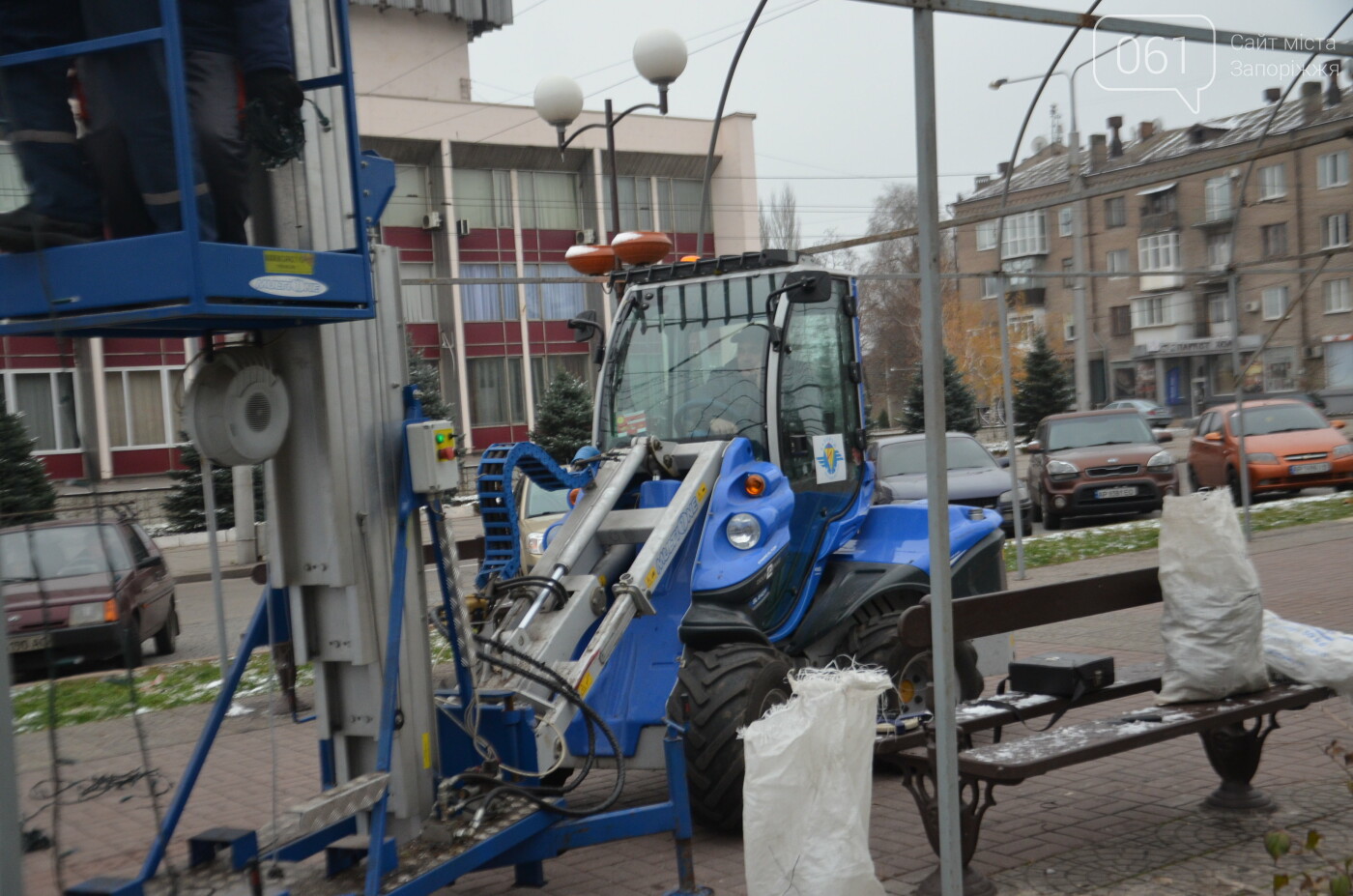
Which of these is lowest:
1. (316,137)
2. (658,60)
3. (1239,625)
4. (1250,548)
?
(1250,548)

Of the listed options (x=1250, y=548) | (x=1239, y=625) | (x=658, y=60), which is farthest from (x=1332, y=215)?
(x=1239, y=625)

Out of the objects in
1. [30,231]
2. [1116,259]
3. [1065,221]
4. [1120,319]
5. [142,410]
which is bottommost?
[142,410]

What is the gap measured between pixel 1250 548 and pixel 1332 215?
3.89m

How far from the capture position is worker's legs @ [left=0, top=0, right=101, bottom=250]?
12.1 feet

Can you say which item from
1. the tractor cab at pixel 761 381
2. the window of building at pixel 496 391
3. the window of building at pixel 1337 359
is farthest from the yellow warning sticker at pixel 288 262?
the window of building at pixel 496 391

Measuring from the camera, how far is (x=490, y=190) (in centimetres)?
4444

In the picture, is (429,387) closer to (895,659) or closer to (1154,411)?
(1154,411)

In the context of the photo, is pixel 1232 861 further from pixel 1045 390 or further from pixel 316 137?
pixel 1045 390

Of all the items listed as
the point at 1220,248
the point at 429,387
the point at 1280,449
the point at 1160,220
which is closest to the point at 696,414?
the point at 1220,248

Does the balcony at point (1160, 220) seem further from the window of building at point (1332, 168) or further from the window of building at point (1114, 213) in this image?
the window of building at point (1332, 168)

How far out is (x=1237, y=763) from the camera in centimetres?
561

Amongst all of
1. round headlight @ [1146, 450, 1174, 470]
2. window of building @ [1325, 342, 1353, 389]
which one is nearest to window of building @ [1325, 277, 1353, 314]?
round headlight @ [1146, 450, 1174, 470]

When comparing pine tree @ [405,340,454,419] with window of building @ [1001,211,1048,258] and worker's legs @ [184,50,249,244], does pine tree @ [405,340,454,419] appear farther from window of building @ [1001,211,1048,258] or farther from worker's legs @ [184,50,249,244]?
worker's legs @ [184,50,249,244]

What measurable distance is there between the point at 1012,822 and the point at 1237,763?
100 cm
